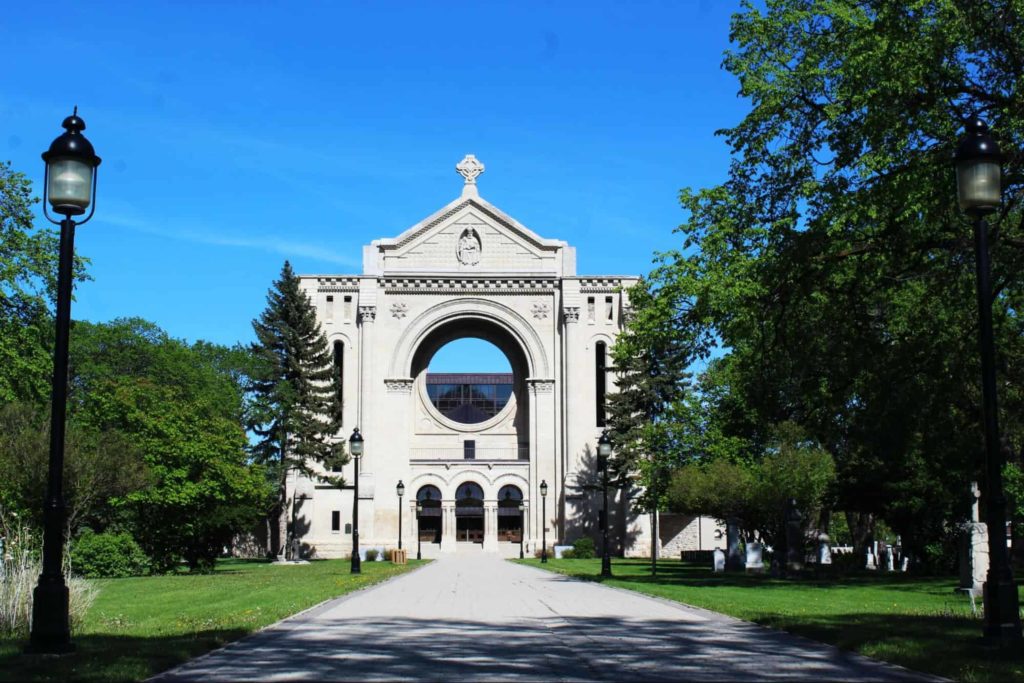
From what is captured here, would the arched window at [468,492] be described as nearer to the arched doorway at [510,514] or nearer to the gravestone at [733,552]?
the arched doorway at [510,514]

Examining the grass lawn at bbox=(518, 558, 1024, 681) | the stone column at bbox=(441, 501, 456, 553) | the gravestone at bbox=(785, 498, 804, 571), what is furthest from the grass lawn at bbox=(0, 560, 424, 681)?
the stone column at bbox=(441, 501, 456, 553)

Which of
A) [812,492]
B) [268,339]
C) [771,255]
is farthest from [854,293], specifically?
[268,339]

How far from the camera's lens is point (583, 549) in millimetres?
64062

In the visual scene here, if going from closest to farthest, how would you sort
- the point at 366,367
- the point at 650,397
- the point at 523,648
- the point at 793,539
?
the point at 523,648, the point at 793,539, the point at 650,397, the point at 366,367

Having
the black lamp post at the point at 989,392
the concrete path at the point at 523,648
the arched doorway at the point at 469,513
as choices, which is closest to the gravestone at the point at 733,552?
the concrete path at the point at 523,648

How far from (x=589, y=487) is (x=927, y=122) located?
165 ft

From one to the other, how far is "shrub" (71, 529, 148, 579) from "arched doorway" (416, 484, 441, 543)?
33.6 meters

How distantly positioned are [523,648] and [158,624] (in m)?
6.37

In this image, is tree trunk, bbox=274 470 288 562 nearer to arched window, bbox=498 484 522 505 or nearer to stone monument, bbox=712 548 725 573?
arched window, bbox=498 484 522 505

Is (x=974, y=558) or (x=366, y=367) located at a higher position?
(x=366, y=367)

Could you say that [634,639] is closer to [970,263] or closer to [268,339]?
[970,263]

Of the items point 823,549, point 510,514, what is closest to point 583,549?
point 510,514

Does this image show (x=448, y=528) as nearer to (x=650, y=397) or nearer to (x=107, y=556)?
(x=650, y=397)

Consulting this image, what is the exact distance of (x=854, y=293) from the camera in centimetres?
2239
